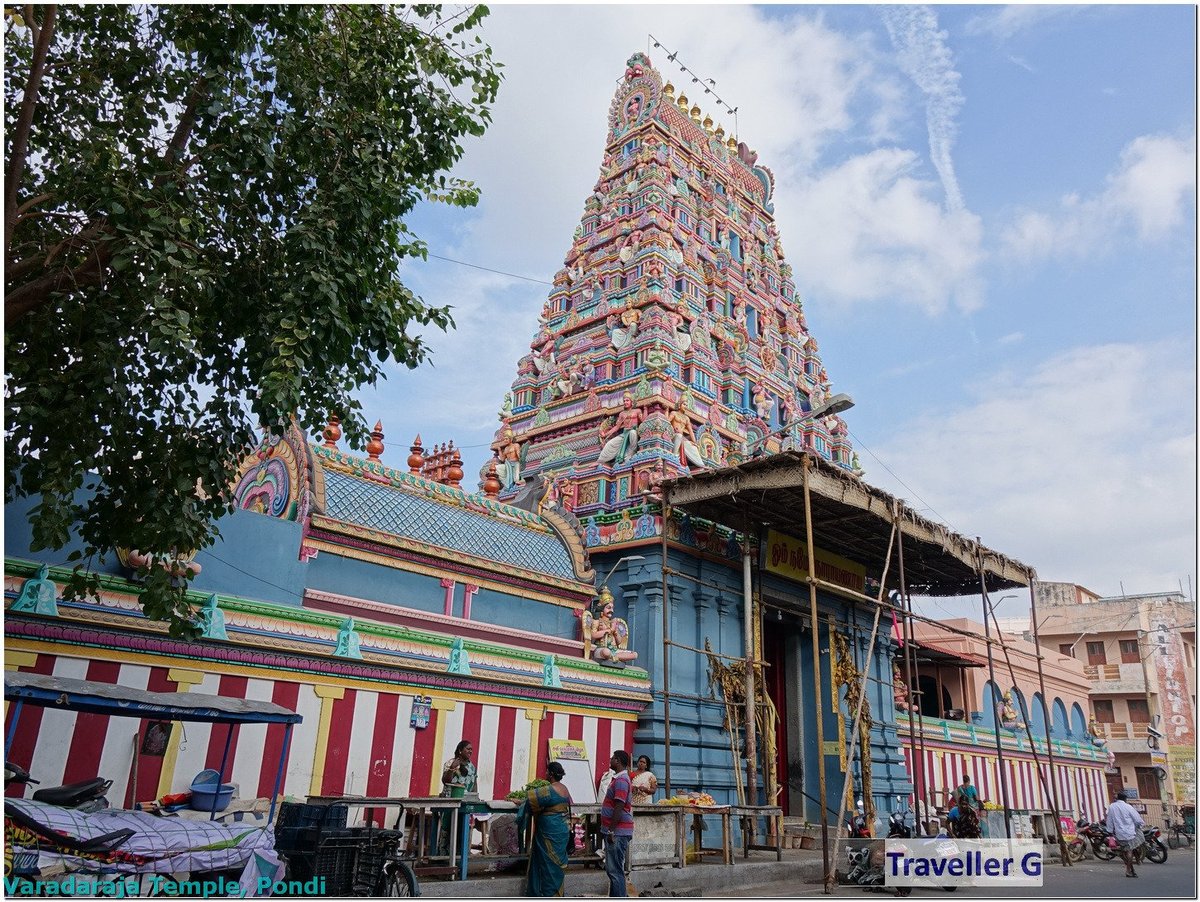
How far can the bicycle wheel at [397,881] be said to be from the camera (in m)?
7.63

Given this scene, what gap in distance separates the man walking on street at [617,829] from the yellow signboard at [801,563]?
29.5 ft

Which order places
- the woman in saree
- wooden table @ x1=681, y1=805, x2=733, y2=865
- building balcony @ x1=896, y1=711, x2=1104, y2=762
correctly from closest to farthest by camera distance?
the woman in saree < wooden table @ x1=681, y1=805, x2=733, y2=865 < building balcony @ x1=896, y1=711, x2=1104, y2=762

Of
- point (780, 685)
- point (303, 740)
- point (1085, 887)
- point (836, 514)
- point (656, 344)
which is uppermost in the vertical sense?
point (656, 344)

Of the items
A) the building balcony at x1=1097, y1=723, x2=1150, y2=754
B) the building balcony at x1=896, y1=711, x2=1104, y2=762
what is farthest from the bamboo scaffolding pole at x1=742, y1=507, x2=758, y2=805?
the building balcony at x1=1097, y1=723, x2=1150, y2=754

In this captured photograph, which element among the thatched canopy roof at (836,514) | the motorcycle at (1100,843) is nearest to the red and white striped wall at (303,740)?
the thatched canopy roof at (836,514)

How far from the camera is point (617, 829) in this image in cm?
851

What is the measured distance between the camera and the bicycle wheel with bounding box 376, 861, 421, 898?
763 cm

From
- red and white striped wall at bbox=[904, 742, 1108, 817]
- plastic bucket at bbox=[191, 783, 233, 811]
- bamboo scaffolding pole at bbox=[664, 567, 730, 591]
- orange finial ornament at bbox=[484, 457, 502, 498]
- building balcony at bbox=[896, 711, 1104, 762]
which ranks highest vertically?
orange finial ornament at bbox=[484, 457, 502, 498]

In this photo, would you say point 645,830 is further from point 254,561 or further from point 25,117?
point 25,117

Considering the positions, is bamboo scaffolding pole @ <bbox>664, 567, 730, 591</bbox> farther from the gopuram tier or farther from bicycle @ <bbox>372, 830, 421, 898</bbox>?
bicycle @ <bbox>372, 830, 421, 898</bbox>

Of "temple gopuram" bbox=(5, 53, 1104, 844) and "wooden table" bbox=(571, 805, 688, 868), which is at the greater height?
"temple gopuram" bbox=(5, 53, 1104, 844)

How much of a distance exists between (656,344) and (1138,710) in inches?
1344

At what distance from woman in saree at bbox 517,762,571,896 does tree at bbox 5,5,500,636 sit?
3693 millimetres

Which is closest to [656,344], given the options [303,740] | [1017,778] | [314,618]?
[314,618]
